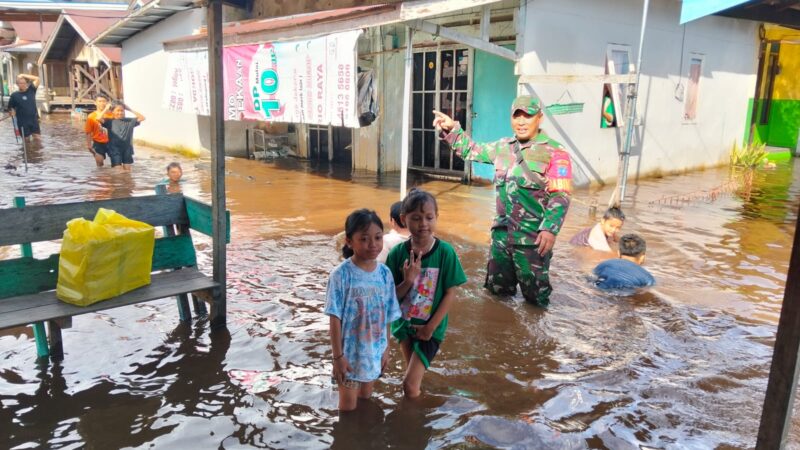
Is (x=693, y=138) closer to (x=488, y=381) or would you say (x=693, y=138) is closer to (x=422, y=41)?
(x=422, y=41)

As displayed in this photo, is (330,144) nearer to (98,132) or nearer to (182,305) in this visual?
(98,132)

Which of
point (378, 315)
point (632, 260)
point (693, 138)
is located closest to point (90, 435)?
point (378, 315)

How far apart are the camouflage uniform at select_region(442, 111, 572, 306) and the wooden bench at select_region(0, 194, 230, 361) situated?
2338 millimetres

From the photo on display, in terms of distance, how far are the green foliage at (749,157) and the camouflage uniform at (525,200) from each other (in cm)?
1291

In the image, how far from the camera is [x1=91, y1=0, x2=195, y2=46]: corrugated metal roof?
15.3 meters

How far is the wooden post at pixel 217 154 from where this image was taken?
14.4 ft

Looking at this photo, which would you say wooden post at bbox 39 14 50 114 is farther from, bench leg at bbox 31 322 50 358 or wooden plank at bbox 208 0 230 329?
bench leg at bbox 31 322 50 358

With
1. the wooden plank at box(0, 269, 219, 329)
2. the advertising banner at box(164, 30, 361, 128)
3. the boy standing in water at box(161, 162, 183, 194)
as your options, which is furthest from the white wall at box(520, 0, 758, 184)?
the wooden plank at box(0, 269, 219, 329)

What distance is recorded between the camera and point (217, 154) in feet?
14.7

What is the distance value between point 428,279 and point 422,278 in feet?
0.12

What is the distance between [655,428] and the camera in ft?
11.0

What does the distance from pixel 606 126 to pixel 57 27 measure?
27145mm

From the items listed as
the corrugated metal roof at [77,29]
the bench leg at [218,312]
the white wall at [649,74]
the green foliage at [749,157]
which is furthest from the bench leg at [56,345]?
the corrugated metal roof at [77,29]

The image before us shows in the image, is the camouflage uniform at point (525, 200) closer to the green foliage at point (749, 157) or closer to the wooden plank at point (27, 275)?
the wooden plank at point (27, 275)
